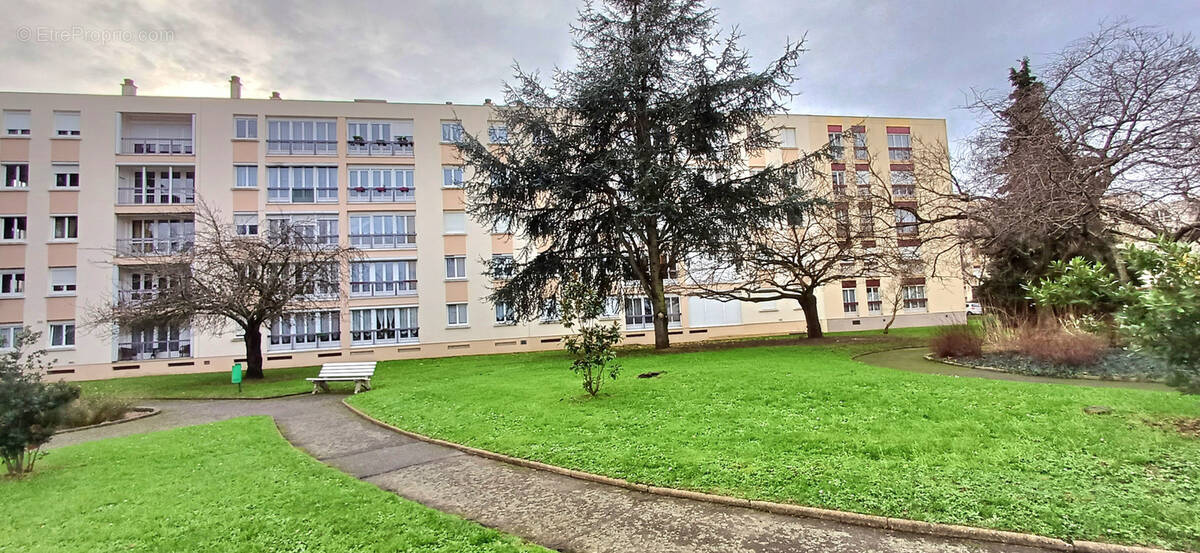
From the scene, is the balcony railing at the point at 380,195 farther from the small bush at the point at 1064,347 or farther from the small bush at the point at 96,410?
the small bush at the point at 1064,347

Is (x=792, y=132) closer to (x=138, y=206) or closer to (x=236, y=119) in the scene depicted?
(x=236, y=119)

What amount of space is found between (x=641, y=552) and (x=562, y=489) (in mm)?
1678

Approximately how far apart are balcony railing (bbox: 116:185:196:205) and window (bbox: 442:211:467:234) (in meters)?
12.5

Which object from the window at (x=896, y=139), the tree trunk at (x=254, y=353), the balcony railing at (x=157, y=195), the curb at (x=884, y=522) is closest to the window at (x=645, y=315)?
the tree trunk at (x=254, y=353)

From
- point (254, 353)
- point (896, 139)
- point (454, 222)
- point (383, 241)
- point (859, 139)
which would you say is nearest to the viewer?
point (254, 353)

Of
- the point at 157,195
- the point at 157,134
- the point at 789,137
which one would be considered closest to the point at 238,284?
the point at 157,195

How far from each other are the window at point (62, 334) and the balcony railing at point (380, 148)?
15.7m

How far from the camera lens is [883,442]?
6090mm

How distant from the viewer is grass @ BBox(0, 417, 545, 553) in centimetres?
434

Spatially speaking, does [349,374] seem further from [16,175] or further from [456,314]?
[16,175]

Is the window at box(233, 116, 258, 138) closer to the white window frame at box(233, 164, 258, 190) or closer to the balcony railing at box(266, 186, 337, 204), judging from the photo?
the white window frame at box(233, 164, 258, 190)

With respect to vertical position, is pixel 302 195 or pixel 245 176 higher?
pixel 245 176

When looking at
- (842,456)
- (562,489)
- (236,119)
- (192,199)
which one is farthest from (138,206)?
(842,456)

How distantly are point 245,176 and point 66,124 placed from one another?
28.0 ft
